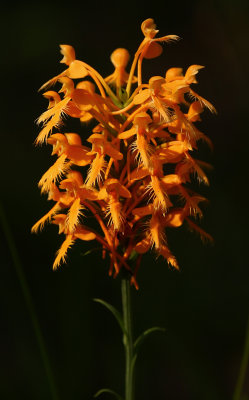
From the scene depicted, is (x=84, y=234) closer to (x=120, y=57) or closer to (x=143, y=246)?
(x=143, y=246)

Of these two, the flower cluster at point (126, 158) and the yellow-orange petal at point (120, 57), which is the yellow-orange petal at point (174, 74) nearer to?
the flower cluster at point (126, 158)

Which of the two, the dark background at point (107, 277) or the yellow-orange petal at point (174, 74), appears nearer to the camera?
the yellow-orange petal at point (174, 74)

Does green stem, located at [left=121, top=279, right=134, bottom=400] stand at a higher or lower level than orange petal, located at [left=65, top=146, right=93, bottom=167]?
lower

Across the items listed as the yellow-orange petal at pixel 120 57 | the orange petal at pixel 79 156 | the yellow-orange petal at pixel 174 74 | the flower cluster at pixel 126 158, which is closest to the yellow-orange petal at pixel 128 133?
the flower cluster at pixel 126 158

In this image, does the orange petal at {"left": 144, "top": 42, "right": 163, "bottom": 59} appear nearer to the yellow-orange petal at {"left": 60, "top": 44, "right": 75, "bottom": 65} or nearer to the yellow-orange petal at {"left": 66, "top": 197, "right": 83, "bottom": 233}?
the yellow-orange petal at {"left": 60, "top": 44, "right": 75, "bottom": 65}

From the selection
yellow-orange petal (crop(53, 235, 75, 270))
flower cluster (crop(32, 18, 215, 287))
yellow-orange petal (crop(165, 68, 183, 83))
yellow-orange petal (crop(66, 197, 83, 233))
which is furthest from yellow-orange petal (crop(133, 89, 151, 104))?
yellow-orange petal (crop(53, 235, 75, 270))

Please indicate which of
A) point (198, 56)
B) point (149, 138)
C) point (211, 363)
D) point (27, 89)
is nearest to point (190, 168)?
point (149, 138)
